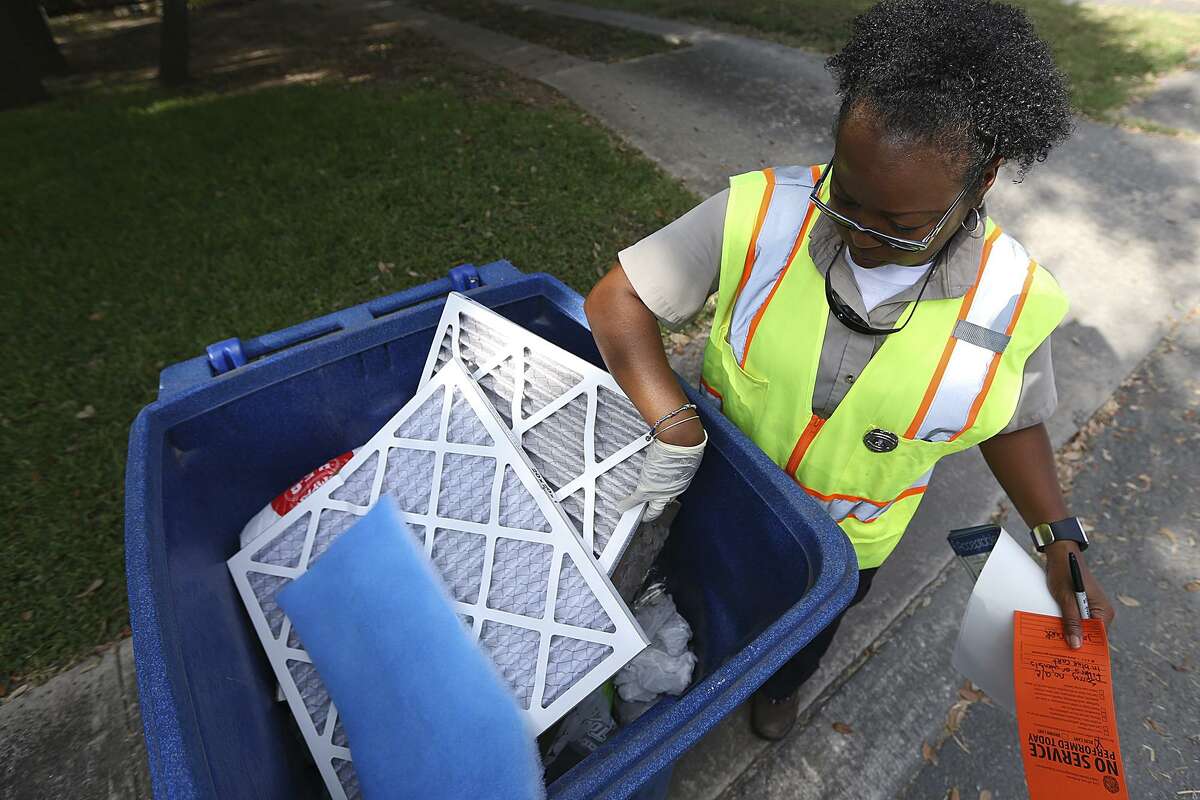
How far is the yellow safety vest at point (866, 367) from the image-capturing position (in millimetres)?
1220

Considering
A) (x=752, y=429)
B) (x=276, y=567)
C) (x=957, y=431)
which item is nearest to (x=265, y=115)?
(x=276, y=567)

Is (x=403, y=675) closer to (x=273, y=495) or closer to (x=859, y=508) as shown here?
(x=273, y=495)

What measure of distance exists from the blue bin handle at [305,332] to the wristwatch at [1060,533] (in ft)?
4.67

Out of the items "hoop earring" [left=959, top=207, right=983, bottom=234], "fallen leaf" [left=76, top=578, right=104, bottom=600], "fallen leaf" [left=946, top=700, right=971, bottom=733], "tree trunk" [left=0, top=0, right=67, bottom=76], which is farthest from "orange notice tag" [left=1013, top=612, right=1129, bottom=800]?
"tree trunk" [left=0, top=0, right=67, bottom=76]

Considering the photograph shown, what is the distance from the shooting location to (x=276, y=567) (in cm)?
156

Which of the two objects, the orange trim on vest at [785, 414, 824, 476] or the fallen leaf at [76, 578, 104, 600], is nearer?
the orange trim on vest at [785, 414, 824, 476]

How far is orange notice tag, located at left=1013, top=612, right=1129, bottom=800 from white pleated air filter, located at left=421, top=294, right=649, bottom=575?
78 cm

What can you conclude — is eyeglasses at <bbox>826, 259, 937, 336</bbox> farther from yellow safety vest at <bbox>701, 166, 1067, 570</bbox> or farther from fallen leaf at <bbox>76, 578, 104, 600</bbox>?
fallen leaf at <bbox>76, 578, 104, 600</bbox>

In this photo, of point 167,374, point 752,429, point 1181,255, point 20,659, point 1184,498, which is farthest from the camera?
point 1181,255

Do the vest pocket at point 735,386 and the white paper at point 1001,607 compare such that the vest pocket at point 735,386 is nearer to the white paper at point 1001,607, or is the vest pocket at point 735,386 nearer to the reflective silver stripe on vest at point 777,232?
the reflective silver stripe on vest at point 777,232

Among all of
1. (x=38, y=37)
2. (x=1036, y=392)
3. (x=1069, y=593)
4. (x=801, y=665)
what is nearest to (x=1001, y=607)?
(x=1069, y=593)

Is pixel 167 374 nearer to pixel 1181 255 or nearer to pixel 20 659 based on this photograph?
pixel 20 659

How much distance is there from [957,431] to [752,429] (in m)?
0.41

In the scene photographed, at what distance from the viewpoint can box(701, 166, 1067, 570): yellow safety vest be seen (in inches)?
48.0
